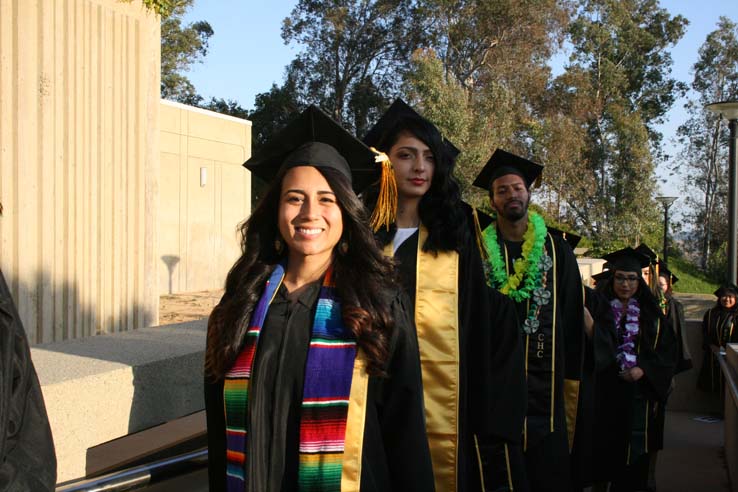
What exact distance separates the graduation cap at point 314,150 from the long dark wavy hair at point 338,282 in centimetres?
7

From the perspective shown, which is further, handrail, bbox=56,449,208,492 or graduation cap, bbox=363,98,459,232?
graduation cap, bbox=363,98,459,232

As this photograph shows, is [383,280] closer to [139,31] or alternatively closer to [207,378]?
[207,378]

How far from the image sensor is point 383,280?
7.39 feet

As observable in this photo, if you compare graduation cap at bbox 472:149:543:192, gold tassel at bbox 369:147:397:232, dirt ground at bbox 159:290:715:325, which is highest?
graduation cap at bbox 472:149:543:192

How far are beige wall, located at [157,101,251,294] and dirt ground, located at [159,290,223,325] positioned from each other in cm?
41

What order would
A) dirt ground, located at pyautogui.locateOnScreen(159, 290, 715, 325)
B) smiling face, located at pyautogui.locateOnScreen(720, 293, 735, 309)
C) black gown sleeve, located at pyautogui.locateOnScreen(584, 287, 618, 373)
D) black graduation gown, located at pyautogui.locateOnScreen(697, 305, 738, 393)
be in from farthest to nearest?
dirt ground, located at pyautogui.locateOnScreen(159, 290, 715, 325)
smiling face, located at pyautogui.locateOnScreen(720, 293, 735, 309)
black graduation gown, located at pyautogui.locateOnScreen(697, 305, 738, 393)
black gown sleeve, located at pyautogui.locateOnScreen(584, 287, 618, 373)

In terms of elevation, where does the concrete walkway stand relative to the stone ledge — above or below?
below

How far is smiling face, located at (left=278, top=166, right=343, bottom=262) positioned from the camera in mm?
2230

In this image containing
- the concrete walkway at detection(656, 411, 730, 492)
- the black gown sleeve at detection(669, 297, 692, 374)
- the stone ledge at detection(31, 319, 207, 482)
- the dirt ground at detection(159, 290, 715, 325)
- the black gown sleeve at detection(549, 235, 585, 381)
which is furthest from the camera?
the dirt ground at detection(159, 290, 715, 325)

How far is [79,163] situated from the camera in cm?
496

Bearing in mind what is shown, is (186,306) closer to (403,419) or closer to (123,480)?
(123,480)

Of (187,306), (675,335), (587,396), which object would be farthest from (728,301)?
(187,306)

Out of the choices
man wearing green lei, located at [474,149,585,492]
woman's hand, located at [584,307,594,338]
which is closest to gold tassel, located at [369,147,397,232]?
man wearing green lei, located at [474,149,585,492]

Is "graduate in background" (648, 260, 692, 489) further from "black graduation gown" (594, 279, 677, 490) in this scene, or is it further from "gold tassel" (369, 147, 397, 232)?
"gold tassel" (369, 147, 397, 232)
